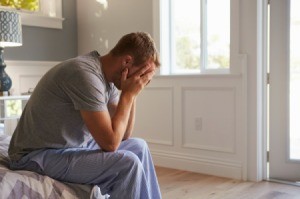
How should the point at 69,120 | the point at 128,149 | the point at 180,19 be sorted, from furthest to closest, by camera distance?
the point at 180,19 → the point at 128,149 → the point at 69,120

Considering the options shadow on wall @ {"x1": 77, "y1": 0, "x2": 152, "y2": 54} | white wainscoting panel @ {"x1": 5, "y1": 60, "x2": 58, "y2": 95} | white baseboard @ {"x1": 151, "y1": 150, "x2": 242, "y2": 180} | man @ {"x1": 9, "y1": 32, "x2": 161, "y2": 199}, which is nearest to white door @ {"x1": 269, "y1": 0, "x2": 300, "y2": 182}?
white baseboard @ {"x1": 151, "y1": 150, "x2": 242, "y2": 180}

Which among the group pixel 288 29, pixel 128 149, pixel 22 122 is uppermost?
pixel 288 29

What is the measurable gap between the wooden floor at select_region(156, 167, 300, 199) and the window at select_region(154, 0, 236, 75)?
0.91 m

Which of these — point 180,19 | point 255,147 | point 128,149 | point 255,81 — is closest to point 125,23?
point 180,19

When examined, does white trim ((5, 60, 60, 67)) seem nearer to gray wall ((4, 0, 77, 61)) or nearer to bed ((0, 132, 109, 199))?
→ gray wall ((4, 0, 77, 61))

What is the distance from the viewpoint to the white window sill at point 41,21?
3447mm

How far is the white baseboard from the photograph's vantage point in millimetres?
2842

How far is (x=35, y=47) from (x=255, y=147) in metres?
2.30

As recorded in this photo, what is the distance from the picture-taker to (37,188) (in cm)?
124

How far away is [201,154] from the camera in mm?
3027

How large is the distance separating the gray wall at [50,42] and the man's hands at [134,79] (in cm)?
235

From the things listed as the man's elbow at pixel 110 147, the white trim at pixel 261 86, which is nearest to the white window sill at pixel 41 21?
the white trim at pixel 261 86

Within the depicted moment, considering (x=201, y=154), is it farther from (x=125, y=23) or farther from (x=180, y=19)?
(x=125, y=23)

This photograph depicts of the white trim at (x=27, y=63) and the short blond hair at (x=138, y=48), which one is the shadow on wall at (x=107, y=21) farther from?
the short blond hair at (x=138, y=48)
